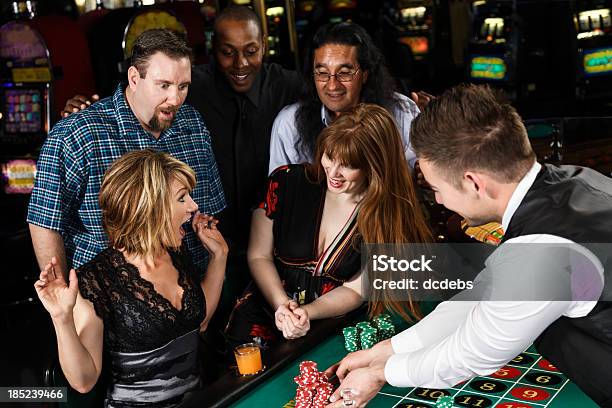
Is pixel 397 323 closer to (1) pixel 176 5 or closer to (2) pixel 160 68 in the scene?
(2) pixel 160 68

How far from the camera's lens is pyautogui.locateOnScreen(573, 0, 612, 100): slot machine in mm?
9195

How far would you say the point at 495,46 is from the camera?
9852mm

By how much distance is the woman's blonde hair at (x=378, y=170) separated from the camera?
2.89 m

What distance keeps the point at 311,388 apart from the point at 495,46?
8.39 metres

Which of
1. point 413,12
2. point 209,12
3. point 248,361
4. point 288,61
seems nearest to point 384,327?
point 248,361

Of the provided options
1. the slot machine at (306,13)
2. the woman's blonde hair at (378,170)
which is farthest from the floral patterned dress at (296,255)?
the slot machine at (306,13)

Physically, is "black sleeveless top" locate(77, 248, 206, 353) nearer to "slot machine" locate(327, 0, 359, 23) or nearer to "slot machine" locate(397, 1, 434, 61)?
"slot machine" locate(327, 0, 359, 23)

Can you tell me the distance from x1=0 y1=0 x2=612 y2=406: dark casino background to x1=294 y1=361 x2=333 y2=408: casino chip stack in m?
0.83

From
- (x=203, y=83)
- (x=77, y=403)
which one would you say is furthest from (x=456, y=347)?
(x=203, y=83)

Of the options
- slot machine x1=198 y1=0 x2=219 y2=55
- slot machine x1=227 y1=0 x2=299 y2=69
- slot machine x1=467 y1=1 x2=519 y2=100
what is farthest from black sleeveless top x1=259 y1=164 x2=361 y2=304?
slot machine x1=467 y1=1 x2=519 y2=100

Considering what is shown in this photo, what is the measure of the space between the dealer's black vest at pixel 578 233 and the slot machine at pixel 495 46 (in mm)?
8210

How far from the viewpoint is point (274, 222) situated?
3168mm

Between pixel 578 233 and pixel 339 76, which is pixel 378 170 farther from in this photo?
pixel 578 233

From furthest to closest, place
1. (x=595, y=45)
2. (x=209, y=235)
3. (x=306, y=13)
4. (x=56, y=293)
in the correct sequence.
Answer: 1. (x=306, y=13)
2. (x=595, y=45)
3. (x=209, y=235)
4. (x=56, y=293)
